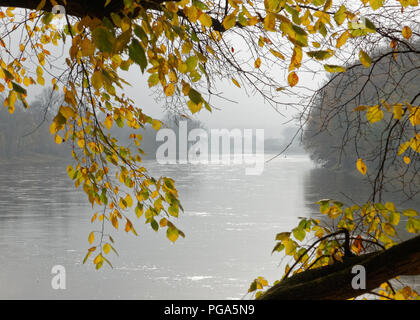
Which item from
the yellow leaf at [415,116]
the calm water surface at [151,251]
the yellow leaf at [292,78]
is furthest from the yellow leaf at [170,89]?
the calm water surface at [151,251]

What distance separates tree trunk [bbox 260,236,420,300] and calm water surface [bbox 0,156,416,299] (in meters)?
8.39

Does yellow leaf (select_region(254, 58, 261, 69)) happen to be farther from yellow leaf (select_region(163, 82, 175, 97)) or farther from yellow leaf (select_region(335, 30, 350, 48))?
yellow leaf (select_region(335, 30, 350, 48))

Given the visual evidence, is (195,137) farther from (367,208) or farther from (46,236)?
(367,208)

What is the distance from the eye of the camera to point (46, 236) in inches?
804

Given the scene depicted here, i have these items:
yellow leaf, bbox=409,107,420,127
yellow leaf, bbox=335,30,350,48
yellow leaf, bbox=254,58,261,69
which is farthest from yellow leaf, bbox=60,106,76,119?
yellow leaf, bbox=254,58,261,69

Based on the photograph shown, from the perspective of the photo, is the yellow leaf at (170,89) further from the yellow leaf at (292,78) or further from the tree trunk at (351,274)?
the tree trunk at (351,274)

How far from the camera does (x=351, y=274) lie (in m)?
2.43

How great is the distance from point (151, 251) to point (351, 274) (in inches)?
625

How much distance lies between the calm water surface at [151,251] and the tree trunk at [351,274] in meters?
8.39

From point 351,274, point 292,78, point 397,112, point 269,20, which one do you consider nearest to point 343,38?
point 292,78
